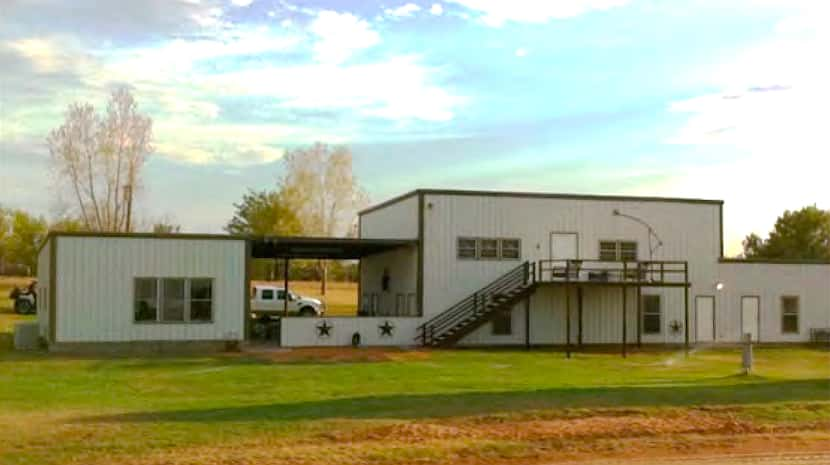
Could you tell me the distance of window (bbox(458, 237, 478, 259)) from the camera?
3738cm

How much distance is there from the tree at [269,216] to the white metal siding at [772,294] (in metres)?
37.0

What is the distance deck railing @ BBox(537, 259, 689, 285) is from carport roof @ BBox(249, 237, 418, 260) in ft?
17.1

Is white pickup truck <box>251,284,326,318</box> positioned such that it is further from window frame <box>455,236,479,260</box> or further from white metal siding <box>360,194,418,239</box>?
window frame <box>455,236,479,260</box>

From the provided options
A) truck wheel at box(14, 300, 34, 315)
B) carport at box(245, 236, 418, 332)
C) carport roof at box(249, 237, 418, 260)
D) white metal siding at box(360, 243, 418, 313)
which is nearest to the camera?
carport at box(245, 236, 418, 332)

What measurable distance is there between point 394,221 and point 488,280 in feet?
17.2

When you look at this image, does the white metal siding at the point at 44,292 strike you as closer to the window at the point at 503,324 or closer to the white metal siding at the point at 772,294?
the window at the point at 503,324

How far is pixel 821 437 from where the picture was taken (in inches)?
630

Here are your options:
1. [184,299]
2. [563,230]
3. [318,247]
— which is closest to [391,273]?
[318,247]

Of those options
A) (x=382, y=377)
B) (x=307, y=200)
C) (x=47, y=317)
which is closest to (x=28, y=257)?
(x=307, y=200)

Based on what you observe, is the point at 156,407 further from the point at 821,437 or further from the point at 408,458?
the point at 821,437

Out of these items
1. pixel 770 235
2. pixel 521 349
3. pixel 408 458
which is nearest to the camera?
pixel 408 458

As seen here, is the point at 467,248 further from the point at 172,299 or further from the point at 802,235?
the point at 802,235

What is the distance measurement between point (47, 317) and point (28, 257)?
60.2m

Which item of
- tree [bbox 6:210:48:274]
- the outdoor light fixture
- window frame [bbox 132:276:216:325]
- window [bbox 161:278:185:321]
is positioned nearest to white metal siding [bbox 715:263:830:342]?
the outdoor light fixture
